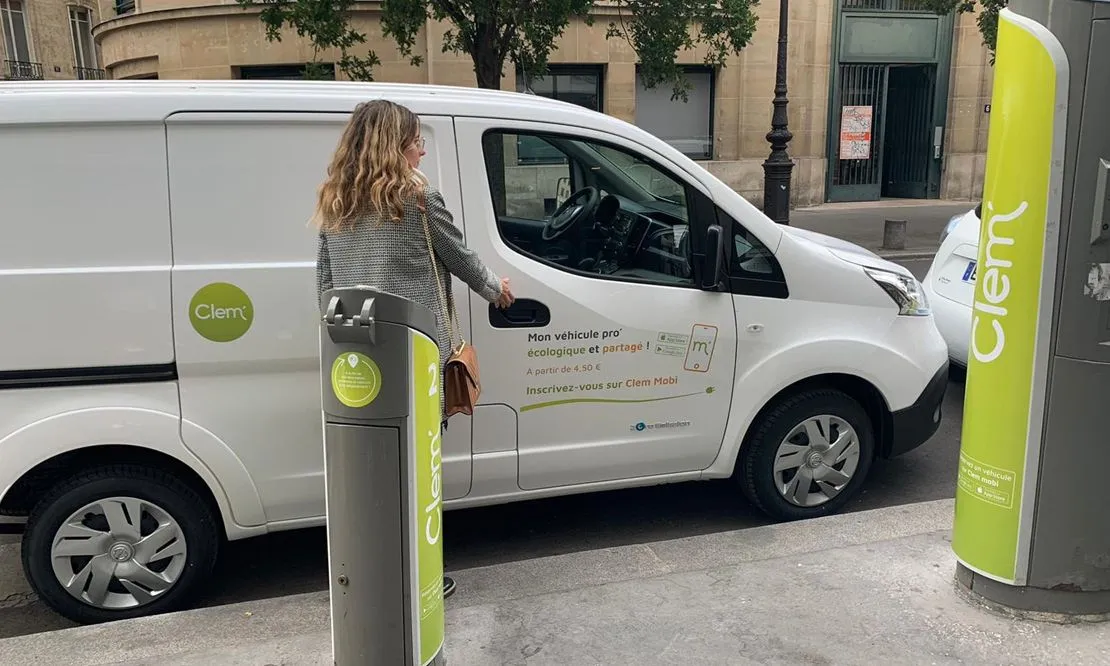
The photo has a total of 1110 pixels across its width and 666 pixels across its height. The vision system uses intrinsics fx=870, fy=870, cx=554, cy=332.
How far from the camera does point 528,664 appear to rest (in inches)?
114

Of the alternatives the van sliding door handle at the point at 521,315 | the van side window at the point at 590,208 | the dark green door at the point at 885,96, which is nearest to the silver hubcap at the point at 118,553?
the van sliding door handle at the point at 521,315

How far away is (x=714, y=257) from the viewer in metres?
3.86

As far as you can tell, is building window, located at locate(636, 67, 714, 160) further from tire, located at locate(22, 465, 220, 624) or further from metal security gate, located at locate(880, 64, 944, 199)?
tire, located at locate(22, 465, 220, 624)

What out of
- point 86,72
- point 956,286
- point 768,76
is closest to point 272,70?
point 768,76

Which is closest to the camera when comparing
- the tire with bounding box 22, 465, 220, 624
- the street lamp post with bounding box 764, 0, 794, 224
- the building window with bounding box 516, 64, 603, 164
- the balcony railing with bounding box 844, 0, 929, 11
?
the tire with bounding box 22, 465, 220, 624

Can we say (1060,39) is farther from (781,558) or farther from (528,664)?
(528,664)

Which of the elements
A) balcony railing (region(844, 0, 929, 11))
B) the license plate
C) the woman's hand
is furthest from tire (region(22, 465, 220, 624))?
balcony railing (region(844, 0, 929, 11))

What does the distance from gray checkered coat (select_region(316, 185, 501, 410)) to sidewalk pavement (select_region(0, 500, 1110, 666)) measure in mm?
1087

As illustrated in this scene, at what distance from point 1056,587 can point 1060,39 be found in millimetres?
1819

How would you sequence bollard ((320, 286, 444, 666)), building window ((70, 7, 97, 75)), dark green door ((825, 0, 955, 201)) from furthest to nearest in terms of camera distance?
building window ((70, 7, 97, 75))
dark green door ((825, 0, 955, 201))
bollard ((320, 286, 444, 666))

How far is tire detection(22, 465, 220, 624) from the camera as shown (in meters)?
3.36

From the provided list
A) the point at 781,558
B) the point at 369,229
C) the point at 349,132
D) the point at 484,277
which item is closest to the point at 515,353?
the point at 484,277

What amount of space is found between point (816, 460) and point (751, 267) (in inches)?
41.0

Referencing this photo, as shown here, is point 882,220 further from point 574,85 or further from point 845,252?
point 845,252
